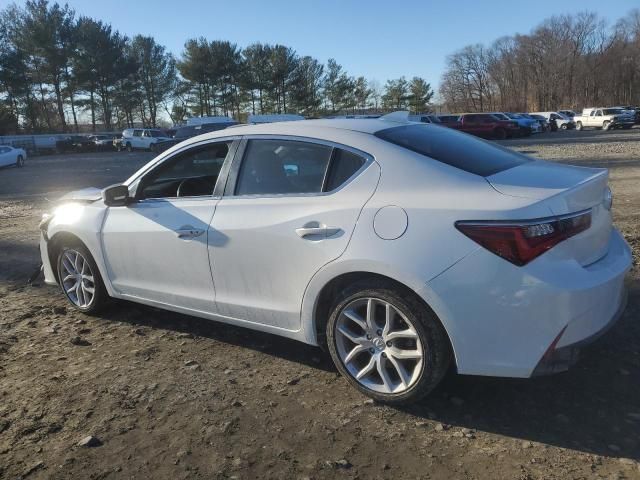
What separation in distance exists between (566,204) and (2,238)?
893cm

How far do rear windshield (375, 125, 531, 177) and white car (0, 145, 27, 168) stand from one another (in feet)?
103

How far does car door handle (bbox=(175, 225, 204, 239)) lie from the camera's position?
12.6ft

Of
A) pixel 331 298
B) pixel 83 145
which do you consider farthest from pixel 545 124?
pixel 331 298

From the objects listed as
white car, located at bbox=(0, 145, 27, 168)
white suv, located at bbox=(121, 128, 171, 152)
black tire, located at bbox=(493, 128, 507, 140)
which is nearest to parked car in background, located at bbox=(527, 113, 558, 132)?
black tire, located at bbox=(493, 128, 507, 140)

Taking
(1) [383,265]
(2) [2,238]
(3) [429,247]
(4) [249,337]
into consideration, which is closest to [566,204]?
(3) [429,247]

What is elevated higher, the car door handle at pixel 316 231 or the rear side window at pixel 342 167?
the rear side window at pixel 342 167

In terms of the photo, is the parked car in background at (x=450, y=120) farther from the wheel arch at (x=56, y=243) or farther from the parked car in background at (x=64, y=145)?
the wheel arch at (x=56, y=243)

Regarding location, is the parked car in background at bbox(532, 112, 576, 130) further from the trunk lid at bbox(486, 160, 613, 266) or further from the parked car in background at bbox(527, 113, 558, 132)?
the trunk lid at bbox(486, 160, 613, 266)

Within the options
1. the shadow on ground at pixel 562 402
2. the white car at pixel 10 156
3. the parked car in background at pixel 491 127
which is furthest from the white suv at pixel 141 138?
the shadow on ground at pixel 562 402

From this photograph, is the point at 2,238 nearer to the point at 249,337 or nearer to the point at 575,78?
the point at 249,337

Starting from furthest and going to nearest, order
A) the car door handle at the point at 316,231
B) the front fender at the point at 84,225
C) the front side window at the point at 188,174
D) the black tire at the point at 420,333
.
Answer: the front fender at the point at 84,225
the front side window at the point at 188,174
the car door handle at the point at 316,231
the black tire at the point at 420,333

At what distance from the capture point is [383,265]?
2.97 metres

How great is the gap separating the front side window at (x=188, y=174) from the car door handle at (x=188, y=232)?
0.27 metres

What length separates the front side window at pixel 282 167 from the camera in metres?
3.47
